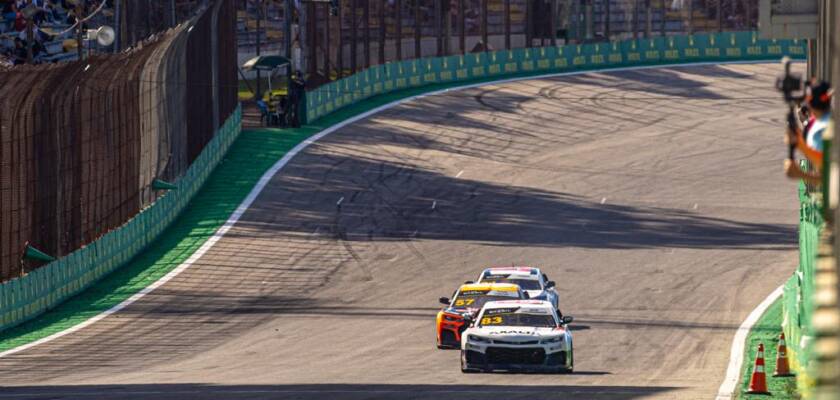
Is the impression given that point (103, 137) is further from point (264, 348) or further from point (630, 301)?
point (630, 301)

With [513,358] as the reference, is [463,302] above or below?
above

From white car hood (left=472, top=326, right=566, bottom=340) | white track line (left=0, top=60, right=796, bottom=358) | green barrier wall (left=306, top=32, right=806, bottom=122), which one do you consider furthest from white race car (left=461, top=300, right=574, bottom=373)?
green barrier wall (left=306, top=32, right=806, bottom=122)

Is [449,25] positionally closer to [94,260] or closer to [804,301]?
[94,260]

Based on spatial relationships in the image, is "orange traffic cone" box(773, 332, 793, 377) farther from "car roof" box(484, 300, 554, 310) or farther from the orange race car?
the orange race car

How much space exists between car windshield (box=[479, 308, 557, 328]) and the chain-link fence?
9.53 m

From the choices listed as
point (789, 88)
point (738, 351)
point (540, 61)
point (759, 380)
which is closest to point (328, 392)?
point (759, 380)

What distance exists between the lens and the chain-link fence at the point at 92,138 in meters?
28.8

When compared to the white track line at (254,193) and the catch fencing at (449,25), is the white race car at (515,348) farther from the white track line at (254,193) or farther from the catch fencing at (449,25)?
the catch fencing at (449,25)

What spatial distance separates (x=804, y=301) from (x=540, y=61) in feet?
184

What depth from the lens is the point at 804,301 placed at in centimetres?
2039

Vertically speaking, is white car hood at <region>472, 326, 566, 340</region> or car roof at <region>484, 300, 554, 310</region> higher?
car roof at <region>484, 300, 554, 310</region>

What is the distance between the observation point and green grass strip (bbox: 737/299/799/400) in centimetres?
2177

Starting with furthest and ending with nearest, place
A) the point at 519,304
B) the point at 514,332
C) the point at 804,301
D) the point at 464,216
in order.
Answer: the point at 464,216, the point at 519,304, the point at 514,332, the point at 804,301

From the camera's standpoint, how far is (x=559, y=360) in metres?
23.5
